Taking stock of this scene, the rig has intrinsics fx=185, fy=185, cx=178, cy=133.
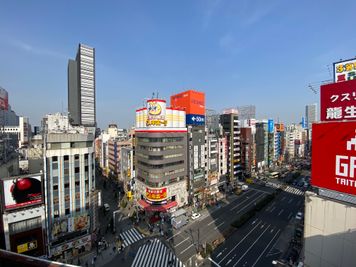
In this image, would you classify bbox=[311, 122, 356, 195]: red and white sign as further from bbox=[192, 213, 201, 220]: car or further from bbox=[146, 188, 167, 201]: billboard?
bbox=[146, 188, 167, 201]: billboard

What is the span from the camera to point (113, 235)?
128ft

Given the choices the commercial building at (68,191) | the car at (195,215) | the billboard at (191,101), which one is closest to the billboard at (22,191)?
the commercial building at (68,191)

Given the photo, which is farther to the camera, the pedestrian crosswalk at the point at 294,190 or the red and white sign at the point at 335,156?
the pedestrian crosswalk at the point at 294,190

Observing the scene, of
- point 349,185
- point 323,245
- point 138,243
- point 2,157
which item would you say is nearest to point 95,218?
point 138,243

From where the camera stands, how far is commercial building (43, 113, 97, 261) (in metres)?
29.9

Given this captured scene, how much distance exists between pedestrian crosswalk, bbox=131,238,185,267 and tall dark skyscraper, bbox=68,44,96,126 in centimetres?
10983

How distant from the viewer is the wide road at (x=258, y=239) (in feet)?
100

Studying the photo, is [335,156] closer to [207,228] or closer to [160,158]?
[207,228]

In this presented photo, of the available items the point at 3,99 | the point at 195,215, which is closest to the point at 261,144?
the point at 195,215

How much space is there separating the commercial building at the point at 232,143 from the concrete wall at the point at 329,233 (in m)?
53.8

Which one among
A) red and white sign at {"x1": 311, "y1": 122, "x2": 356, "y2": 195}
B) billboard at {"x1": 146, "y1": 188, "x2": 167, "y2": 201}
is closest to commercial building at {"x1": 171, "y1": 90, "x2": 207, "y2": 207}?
billboard at {"x1": 146, "y1": 188, "x2": 167, "y2": 201}

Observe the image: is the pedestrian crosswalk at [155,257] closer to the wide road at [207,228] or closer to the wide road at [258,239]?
the wide road at [207,228]

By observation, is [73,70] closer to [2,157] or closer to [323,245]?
[2,157]

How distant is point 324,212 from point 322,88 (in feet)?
36.3
